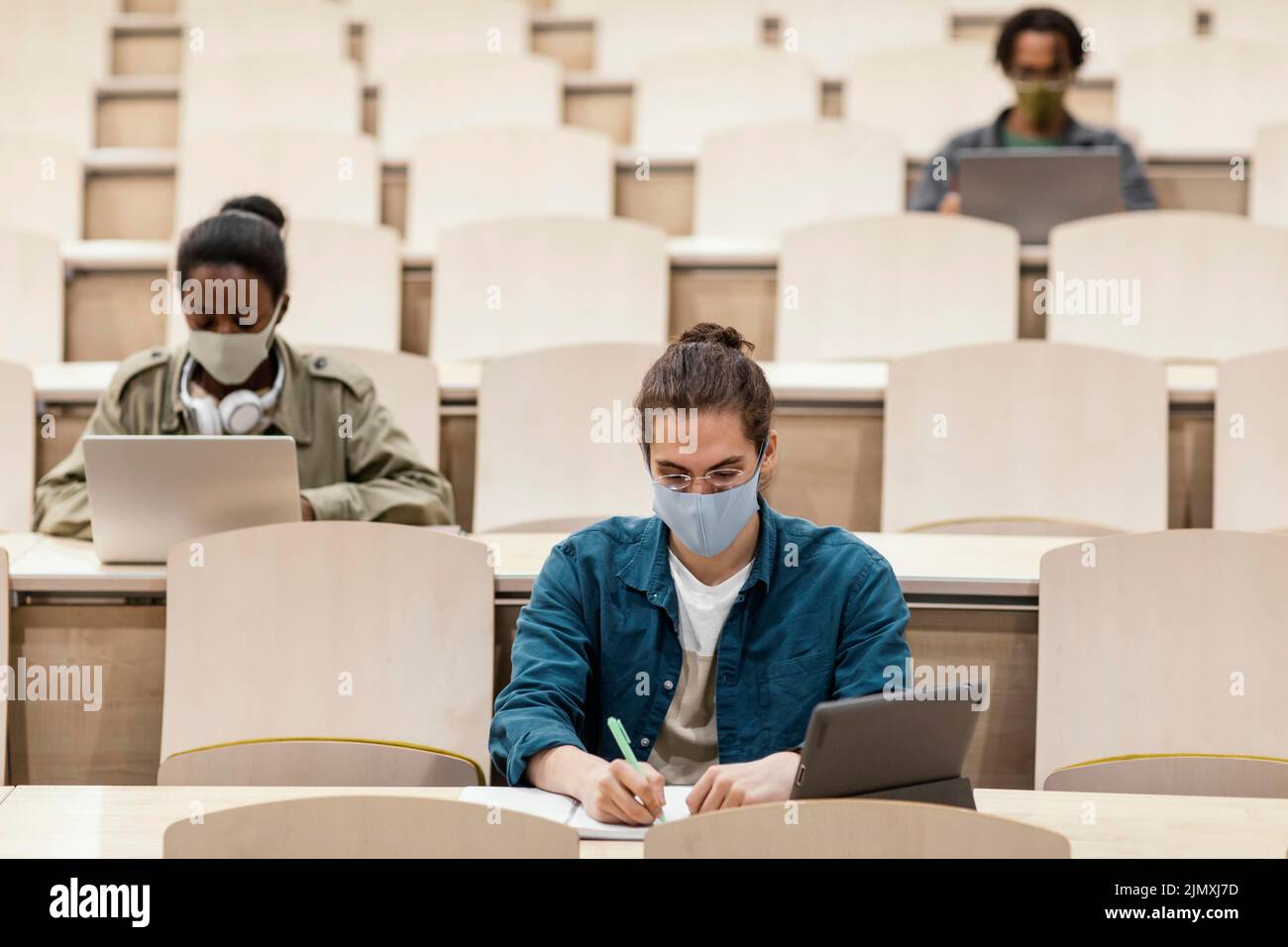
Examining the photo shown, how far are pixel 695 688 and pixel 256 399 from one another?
96 centimetres

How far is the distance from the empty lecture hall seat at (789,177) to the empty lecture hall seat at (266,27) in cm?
135

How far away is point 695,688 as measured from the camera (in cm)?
159

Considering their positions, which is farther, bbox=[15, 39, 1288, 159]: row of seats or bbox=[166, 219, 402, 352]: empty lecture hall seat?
bbox=[15, 39, 1288, 159]: row of seats

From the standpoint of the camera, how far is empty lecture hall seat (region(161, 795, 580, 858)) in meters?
1.13

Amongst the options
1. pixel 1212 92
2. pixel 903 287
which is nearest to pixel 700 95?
pixel 903 287

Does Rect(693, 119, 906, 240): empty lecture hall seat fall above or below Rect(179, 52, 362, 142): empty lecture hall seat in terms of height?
below

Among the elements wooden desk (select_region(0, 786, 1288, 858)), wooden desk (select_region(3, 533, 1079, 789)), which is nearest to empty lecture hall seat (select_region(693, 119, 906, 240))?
wooden desk (select_region(3, 533, 1079, 789))

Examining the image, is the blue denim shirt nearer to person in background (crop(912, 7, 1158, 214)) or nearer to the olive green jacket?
the olive green jacket

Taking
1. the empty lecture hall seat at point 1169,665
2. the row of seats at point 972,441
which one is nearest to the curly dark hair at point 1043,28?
the row of seats at point 972,441

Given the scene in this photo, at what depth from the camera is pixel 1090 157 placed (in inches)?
117

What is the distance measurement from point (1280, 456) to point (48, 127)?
3.15m

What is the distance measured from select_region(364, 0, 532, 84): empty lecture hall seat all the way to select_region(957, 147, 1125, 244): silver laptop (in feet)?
5.52

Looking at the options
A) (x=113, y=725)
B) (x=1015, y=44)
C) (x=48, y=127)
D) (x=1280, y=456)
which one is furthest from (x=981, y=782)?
(x=48, y=127)
